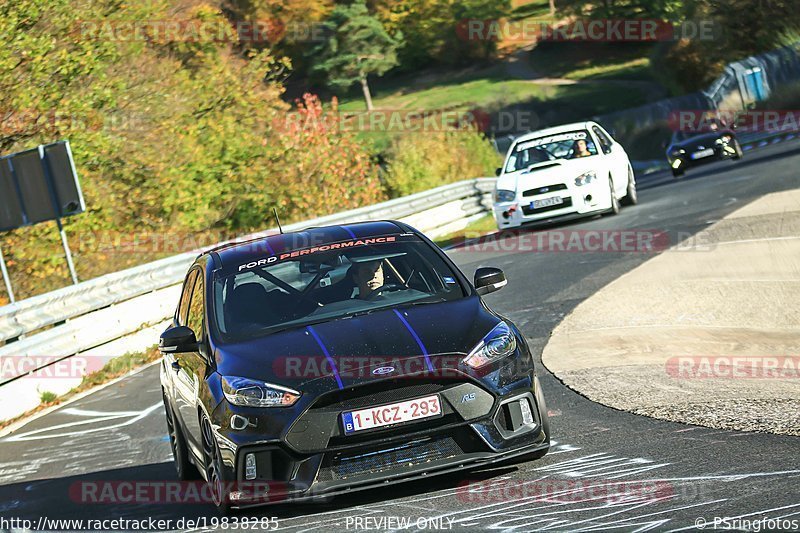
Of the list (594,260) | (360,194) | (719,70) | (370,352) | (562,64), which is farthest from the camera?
(562,64)

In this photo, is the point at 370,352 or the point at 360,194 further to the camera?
the point at 360,194

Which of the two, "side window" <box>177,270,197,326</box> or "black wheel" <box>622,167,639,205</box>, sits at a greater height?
"side window" <box>177,270,197,326</box>

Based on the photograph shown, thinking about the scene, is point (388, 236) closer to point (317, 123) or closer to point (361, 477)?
point (361, 477)

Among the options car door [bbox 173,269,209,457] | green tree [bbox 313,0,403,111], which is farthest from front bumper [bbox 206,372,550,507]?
green tree [bbox 313,0,403,111]

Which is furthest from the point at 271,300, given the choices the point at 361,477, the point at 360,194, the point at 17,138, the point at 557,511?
the point at 360,194

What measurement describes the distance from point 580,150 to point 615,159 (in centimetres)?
66

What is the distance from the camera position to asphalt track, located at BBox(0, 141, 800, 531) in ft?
19.0

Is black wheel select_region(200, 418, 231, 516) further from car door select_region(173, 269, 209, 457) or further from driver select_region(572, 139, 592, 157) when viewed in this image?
driver select_region(572, 139, 592, 157)

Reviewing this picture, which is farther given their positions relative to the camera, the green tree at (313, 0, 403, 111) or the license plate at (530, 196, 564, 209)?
the green tree at (313, 0, 403, 111)

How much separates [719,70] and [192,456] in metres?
67.6

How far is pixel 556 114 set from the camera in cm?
7519

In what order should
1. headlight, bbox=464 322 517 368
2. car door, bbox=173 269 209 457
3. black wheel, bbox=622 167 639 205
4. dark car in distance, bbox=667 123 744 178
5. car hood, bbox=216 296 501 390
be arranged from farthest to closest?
dark car in distance, bbox=667 123 744 178, black wheel, bbox=622 167 639 205, car door, bbox=173 269 209 457, headlight, bbox=464 322 517 368, car hood, bbox=216 296 501 390

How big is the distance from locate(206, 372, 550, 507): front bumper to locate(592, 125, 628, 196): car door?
15.5m

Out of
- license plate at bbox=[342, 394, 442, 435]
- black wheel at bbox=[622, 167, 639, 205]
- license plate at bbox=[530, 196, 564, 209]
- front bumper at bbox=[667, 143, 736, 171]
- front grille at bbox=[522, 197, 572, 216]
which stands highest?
license plate at bbox=[342, 394, 442, 435]
